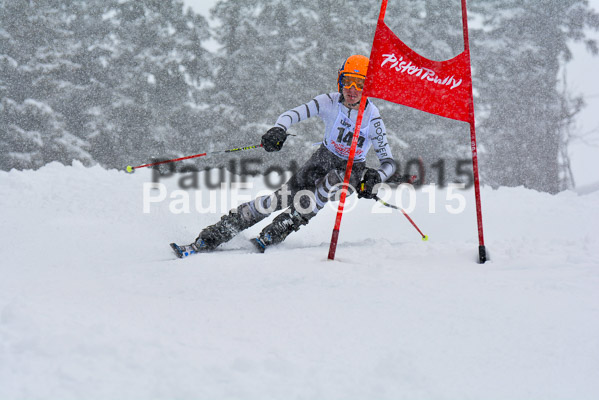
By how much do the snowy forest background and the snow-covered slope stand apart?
610 inches

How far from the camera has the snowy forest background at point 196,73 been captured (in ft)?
65.4

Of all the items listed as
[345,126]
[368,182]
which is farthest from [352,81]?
[368,182]

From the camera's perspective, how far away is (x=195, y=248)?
5438 mm

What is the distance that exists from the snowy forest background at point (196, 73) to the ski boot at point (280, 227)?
1385 cm

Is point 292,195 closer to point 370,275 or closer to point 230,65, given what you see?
point 370,275

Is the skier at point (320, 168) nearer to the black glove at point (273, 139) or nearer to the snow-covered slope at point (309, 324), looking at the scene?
the black glove at point (273, 139)

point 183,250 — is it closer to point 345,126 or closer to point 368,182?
point 368,182

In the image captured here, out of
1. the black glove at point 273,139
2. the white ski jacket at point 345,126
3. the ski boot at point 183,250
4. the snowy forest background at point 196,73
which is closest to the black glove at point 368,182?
the white ski jacket at point 345,126

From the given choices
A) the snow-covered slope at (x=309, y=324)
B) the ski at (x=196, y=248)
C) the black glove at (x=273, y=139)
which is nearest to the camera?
the snow-covered slope at (x=309, y=324)

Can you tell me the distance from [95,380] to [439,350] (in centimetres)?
158

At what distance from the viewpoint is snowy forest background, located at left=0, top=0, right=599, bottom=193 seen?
19922 millimetres

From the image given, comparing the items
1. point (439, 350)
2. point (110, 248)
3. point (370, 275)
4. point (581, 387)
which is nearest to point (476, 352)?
point (439, 350)

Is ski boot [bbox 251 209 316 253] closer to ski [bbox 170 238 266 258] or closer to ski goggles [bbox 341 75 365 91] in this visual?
ski [bbox 170 238 266 258]

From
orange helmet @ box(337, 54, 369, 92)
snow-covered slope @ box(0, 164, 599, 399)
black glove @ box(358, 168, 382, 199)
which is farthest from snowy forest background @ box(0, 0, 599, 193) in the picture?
snow-covered slope @ box(0, 164, 599, 399)
